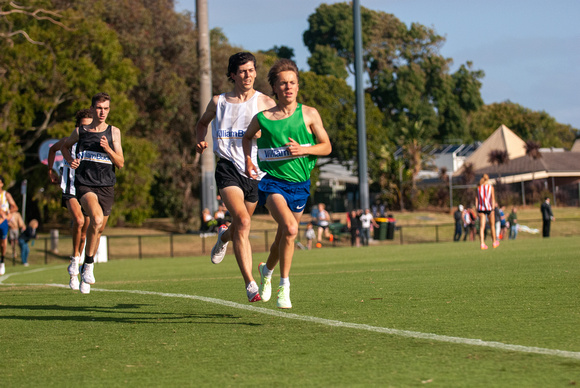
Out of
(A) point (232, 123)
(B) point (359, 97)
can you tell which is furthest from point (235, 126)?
(B) point (359, 97)

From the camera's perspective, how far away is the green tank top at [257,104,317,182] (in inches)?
264

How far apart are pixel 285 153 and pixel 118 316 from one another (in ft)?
8.06

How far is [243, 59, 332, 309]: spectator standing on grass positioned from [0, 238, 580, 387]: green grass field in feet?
2.53

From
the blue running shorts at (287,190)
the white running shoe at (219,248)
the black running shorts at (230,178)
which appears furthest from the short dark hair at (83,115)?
the blue running shorts at (287,190)

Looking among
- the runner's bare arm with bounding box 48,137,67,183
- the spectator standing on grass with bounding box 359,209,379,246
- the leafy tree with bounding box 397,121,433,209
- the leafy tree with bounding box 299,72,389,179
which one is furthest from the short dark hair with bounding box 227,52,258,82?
the leafy tree with bounding box 299,72,389,179

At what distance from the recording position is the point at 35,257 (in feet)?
106

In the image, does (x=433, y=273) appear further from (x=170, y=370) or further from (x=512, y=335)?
(x=170, y=370)

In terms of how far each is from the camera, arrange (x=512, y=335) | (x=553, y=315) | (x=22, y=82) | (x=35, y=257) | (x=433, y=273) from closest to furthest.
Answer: (x=512, y=335) → (x=553, y=315) → (x=433, y=273) → (x=35, y=257) → (x=22, y=82)

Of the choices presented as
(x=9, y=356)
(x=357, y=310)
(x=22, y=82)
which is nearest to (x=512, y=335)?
(x=357, y=310)

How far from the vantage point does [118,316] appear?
744cm

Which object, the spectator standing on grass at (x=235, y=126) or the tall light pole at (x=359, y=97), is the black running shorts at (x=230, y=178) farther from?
the tall light pole at (x=359, y=97)

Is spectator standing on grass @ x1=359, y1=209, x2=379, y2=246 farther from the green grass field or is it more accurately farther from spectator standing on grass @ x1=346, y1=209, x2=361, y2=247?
the green grass field

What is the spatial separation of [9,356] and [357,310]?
3.14 meters

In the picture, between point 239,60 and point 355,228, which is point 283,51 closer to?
point 355,228
